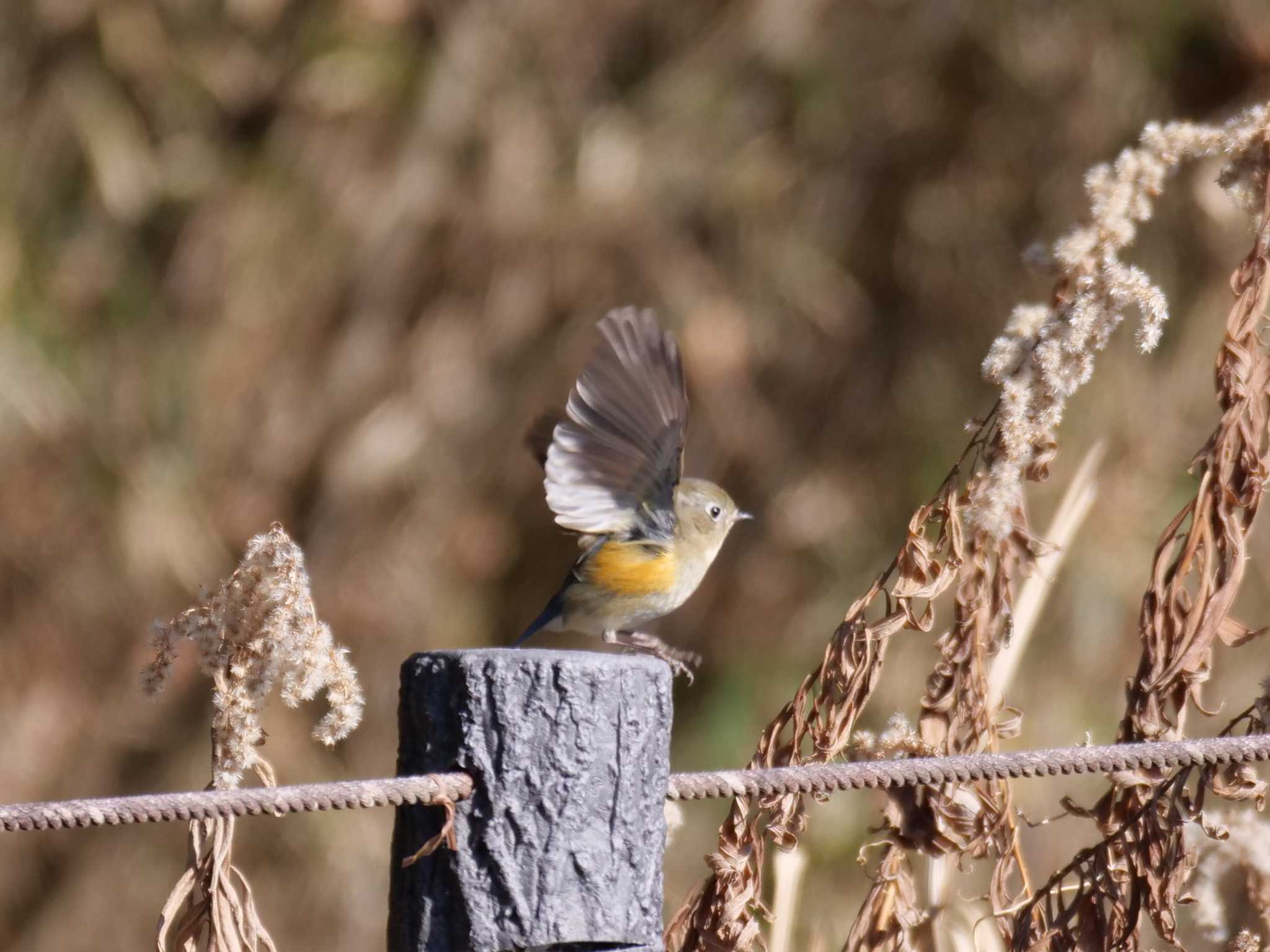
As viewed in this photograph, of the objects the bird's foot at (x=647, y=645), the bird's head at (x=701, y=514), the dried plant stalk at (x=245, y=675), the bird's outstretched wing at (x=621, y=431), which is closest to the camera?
the dried plant stalk at (x=245, y=675)

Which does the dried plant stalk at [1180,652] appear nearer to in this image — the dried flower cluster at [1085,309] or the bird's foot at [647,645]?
the dried flower cluster at [1085,309]

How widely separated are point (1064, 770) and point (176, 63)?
4069 mm

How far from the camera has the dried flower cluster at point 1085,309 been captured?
1.45 m

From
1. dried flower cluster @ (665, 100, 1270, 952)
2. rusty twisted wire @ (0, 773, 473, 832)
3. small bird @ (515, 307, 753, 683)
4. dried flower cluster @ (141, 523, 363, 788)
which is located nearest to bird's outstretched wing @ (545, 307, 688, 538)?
small bird @ (515, 307, 753, 683)

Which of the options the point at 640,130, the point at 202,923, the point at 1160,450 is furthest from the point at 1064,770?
the point at 640,130

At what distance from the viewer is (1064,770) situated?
133 cm

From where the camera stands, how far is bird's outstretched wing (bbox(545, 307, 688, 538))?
1.86 m

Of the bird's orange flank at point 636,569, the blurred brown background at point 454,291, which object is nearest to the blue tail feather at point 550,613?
the bird's orange flank at point 636,569

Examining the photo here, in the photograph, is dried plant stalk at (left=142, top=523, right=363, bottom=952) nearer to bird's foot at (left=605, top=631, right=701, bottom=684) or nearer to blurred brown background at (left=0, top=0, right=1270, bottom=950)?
bird's foot at (left=605, top=631, right=701, bottom=684)

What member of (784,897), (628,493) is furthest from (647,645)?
(784,897)

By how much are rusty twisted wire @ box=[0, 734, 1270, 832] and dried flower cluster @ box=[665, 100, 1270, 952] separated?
0.06 meters

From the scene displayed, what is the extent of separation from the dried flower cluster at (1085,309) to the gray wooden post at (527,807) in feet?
1.57

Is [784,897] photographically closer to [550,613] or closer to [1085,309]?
[1085,309]

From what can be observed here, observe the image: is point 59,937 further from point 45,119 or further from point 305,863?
point 45,119
